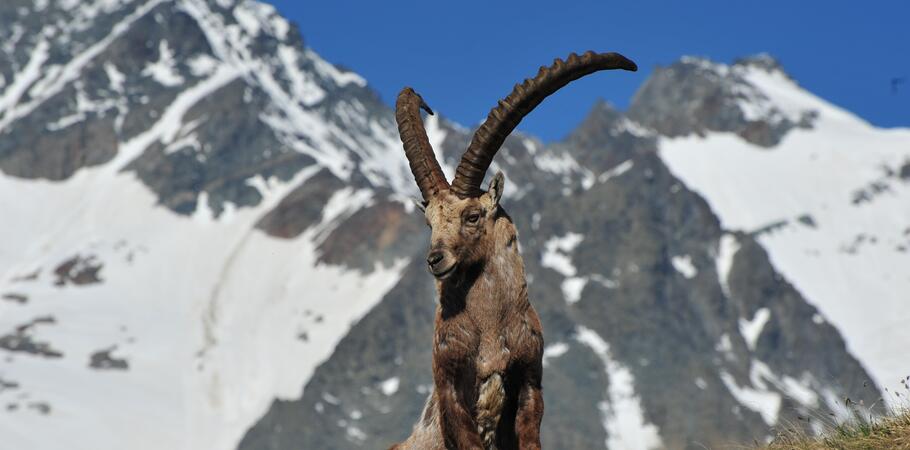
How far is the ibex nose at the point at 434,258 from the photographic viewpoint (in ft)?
47.8

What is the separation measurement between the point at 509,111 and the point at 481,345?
297cm

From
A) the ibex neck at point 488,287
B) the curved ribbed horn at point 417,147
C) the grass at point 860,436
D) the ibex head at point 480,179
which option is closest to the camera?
the grass at point 860,436

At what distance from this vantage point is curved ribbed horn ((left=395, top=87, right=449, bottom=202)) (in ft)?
52.9

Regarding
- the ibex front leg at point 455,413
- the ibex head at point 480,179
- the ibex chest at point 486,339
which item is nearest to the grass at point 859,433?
the ibex chest at point 486,339

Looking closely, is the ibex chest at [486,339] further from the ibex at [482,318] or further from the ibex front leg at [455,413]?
the ibex front leg at [455,413]

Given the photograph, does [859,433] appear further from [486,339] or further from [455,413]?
[455,413]

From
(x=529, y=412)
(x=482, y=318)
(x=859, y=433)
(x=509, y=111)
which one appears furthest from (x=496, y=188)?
(x=859, y=433)

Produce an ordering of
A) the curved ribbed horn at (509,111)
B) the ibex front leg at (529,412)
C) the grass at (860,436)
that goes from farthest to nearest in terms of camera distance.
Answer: the curved ribbed horn at (509,111) < the grass at (860,436) < the ibex front leg at (529,412)

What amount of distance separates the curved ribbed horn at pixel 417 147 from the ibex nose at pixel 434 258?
56.5 inches

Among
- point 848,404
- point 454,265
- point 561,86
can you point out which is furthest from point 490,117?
point 848,404

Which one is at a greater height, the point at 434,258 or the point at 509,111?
the point at 509,111

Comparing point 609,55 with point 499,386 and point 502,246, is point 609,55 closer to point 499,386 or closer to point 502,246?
point 502,246

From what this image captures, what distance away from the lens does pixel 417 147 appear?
16.5 metres

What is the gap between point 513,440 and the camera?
15.1 m
